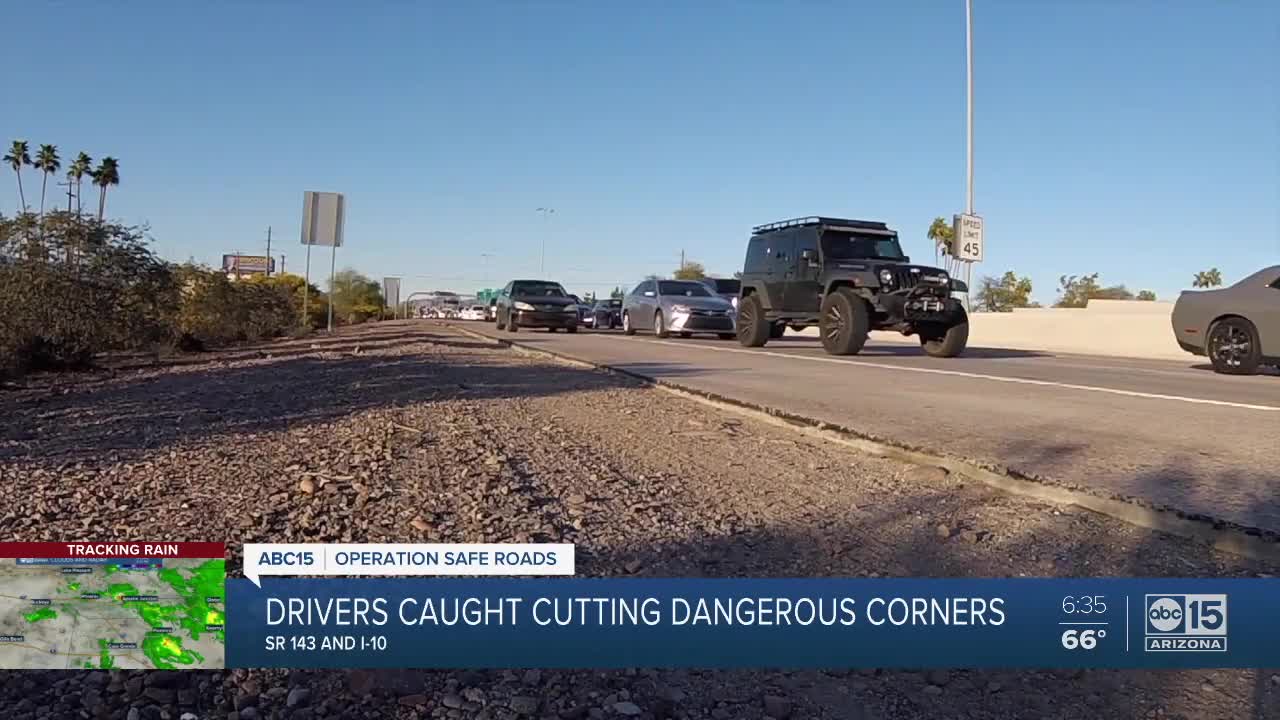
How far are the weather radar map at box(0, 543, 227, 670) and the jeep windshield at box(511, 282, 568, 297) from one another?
88.6ft

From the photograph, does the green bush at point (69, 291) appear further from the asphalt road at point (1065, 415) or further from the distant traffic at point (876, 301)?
the distant traffic at point (876, 301)

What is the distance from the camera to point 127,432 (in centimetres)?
597

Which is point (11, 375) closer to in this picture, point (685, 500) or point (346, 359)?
point (346, 359)

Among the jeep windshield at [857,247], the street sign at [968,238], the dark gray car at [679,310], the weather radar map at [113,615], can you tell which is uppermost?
the street sign at [968,238]

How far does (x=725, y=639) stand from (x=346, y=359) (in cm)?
1121

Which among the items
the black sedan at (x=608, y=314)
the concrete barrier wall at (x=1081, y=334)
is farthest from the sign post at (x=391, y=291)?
the concrete barrier wall at (x=1081, y=334)

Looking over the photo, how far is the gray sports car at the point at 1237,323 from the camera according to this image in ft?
39.8

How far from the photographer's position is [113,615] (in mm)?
→ 2502

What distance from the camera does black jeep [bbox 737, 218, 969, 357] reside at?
46.3 ft

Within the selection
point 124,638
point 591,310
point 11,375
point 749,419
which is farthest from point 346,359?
point 591,310

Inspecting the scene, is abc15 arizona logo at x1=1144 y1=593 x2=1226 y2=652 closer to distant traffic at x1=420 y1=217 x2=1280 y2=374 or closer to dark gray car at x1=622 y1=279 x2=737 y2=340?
distant traffic at x1=420 y1=217 x2=1280 y2=374

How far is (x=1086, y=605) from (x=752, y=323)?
49.9ft

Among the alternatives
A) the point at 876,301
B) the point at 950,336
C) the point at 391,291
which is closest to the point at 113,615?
the point at 876,301

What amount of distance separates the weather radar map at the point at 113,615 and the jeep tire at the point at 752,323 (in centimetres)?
1511
